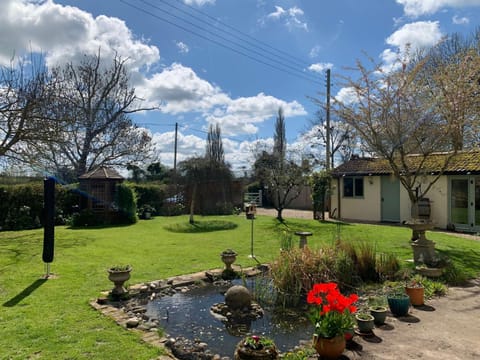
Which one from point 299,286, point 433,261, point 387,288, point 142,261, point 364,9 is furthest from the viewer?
point 364,9

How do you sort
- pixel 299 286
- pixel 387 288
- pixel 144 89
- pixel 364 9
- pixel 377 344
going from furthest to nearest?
pixel 144 89, pixel 364 9, pixel 387 288, pixel 299 286, pixel 377 344

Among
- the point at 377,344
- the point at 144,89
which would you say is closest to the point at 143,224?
the point at 144,89

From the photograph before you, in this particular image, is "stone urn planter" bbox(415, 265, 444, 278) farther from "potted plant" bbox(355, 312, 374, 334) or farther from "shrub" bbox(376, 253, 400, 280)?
"potted plant" bbox(355, 312, 374, 334)

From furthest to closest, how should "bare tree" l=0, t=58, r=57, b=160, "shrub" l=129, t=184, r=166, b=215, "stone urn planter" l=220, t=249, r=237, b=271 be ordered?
"shrub" l=129, t=184, r=166, b=215 < "bare tree" l=0, t=58, r=57, b=160 < "stone urn planter" l=220, t=249, r=237, b=271

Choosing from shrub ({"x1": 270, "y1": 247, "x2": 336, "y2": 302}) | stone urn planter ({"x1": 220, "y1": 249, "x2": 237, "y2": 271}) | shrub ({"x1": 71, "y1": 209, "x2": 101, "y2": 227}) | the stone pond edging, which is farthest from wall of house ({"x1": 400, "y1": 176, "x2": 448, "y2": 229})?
shrub ({"x1": 71, "y1": 209, "x2": 101, "y2": 227})

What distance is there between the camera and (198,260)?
7910 millimetres

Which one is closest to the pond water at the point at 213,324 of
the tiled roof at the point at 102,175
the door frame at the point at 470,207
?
the door frame at the point at 470,207

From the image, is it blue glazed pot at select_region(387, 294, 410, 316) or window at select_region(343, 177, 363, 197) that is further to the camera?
window at select_region(343, 177, 363, 197)

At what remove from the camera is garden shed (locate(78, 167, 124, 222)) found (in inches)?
620

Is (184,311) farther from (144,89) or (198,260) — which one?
(144,89)

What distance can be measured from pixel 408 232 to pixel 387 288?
23.5 feet

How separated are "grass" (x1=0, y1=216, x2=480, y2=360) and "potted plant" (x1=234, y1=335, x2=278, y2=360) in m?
0.95

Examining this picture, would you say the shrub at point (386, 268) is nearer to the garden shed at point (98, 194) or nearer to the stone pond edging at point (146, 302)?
the stone pond edging at point (146, 302)

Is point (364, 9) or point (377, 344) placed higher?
point (364, 9)
